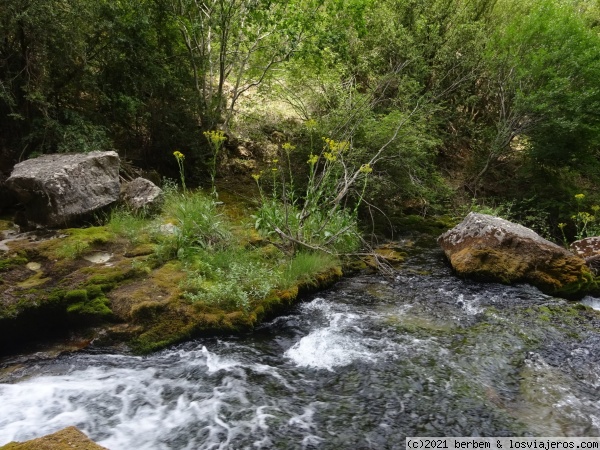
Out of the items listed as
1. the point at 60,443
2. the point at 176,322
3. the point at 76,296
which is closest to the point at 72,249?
the point at 76,296

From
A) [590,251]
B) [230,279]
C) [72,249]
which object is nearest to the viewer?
[230,279]

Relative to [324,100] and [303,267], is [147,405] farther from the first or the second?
[324,100]

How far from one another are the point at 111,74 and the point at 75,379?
606cm

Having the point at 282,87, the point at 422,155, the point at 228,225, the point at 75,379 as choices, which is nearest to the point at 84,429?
the point at 75,379

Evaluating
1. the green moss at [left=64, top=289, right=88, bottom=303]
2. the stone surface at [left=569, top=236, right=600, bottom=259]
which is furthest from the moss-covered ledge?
the stone surface at [left=569, top=236, right=600, bottom=259]

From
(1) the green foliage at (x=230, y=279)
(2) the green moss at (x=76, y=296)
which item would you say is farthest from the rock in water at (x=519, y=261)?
(2) the green moss at (x=76, y=296)

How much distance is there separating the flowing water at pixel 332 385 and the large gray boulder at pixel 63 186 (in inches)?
101

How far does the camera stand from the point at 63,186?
20.0 feet

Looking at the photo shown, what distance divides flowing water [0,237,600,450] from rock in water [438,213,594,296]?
1.04m

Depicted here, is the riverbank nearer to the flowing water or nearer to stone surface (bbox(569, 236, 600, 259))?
the flowing water

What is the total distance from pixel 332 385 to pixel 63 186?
4.66 meters

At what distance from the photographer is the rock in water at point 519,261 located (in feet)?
21.3

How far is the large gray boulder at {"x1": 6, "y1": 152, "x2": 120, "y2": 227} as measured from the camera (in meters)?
6.05

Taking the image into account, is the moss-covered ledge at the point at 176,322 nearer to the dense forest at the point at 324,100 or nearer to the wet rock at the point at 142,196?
the dense forest at the point at 324,100
